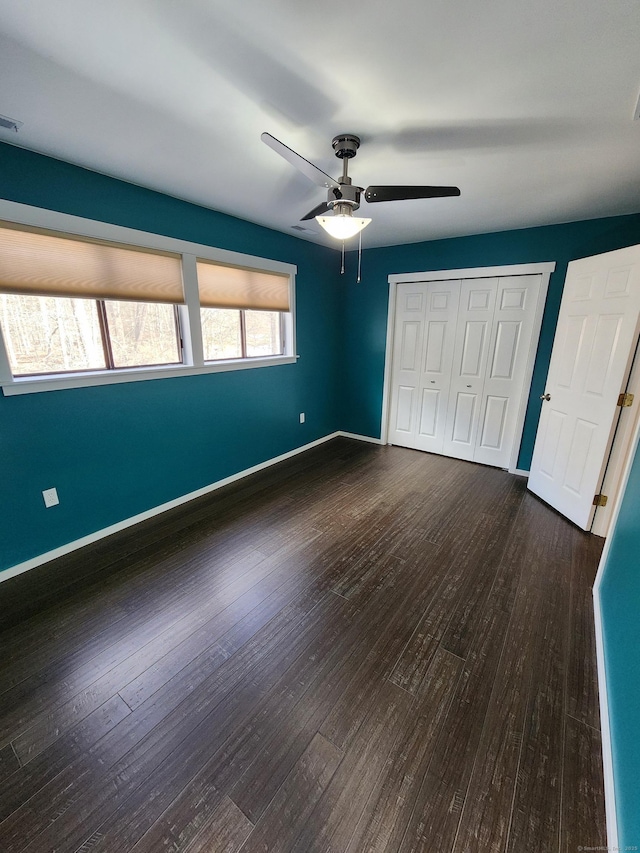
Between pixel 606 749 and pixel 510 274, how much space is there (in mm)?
3619

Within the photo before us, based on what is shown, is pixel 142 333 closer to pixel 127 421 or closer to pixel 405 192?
pixel 127 421

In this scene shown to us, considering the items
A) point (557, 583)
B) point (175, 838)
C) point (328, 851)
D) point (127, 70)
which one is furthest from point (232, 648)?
point (127, 70)

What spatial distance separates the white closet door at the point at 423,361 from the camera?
393 centimetres

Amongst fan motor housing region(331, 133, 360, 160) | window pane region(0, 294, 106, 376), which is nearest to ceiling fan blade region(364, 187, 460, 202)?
fan motor housing region(331, 133, 360, 160)

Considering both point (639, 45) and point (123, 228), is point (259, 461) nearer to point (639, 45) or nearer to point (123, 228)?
point (123, 228)

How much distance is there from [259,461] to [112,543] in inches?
64.6

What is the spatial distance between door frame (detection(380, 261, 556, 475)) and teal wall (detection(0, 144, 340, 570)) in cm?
106

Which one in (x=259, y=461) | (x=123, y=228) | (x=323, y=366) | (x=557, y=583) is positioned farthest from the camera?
(x=323, y=366)

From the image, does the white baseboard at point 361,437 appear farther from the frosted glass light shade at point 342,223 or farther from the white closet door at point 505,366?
the frosted glass light shade at point 342,223

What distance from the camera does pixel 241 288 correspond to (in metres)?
3.26

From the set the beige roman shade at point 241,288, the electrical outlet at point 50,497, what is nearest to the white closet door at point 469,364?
the beige roman shade at point 241,288

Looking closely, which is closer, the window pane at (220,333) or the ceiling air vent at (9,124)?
the ceiling air vent at (9,124)

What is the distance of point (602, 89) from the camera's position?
4.45 feet

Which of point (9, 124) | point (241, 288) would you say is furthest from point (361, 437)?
point (9, 124)
